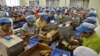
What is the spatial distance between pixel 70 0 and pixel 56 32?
894 centimetres

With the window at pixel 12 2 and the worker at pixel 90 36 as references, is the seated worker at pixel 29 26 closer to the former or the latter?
the worker at pixel 90 36

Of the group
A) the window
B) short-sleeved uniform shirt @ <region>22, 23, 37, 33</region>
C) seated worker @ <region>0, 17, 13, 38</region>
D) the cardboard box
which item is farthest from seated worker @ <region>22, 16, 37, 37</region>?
the window

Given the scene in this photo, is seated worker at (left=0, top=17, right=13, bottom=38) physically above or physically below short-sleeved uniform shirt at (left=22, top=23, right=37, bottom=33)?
above

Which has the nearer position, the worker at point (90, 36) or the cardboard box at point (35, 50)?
the cardboard box at point (35, 50)

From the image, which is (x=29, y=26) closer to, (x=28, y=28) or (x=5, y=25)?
(x=28, y=28)

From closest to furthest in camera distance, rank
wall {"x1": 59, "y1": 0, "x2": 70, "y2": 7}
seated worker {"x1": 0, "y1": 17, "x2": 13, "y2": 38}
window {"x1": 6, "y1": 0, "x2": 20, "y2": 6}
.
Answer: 1. seated worker {"x1": 0, "y1": 17, "x2": 13, "y2": 38}
2. wall {"x1": 59, "y1": 0, "x2": 70, "y2": 7}
3. window {"x1": 6, "y1": 0, "x2": 20, "y2": 6}

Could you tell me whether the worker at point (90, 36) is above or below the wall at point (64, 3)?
below

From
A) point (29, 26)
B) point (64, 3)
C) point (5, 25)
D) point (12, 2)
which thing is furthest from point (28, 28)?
point (12, 2)

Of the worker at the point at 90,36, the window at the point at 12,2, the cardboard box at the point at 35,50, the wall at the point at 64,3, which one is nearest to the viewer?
the cardboard box at the point at 35,50

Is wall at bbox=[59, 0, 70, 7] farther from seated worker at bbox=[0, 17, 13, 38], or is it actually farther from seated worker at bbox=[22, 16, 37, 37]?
seated worker at bbox=[0, 17, 13, 38]

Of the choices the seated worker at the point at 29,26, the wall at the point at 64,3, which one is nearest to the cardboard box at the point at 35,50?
the seated worker at the point at 29,26

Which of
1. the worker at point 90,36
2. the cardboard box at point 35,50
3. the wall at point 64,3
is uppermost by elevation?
the wall at point 64,3

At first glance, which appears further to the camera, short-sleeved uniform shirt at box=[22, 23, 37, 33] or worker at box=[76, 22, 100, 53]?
short-sleeved uniform shirt at box=[22, 23, 37, 33]

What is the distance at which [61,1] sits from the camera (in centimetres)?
1037
